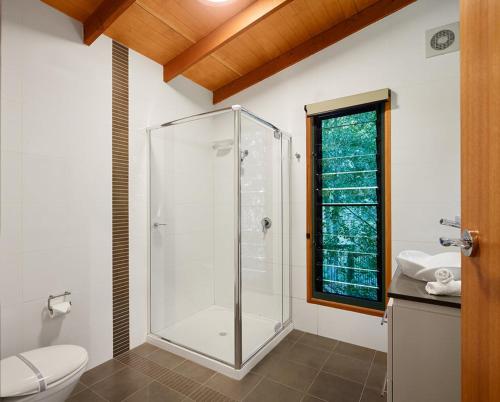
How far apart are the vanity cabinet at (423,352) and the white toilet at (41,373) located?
56.6 inches

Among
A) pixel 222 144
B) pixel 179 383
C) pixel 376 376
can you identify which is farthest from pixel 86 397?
pixel 222 144

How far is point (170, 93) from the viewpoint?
2.44 metres

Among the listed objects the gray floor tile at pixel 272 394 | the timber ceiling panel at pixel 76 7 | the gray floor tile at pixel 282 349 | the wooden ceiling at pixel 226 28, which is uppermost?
the wooden ceiling at pixel 226 28

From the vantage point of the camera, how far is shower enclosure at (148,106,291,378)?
1.99 metres

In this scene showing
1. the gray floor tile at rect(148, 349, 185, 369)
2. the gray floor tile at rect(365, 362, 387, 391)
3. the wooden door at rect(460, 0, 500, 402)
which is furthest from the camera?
the gray floor tile at rect(148, 349, 185, 369)

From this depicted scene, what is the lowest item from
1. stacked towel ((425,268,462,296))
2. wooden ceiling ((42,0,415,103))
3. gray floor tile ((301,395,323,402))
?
gray floor tile ((301,395,323,402))

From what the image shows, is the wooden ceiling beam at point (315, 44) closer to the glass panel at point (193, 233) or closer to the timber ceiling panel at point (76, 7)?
the glass panel at point (193, 233)

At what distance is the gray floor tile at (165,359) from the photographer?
75.6 inches

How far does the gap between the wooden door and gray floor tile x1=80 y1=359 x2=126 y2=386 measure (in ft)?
6.30

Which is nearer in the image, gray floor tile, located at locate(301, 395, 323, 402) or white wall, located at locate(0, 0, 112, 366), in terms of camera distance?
white wall, located at locate(0, 0, 112, 366)

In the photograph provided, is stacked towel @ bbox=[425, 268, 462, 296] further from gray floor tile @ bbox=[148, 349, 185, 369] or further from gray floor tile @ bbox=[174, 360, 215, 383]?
gray floor tile @ bbox=[148, 349, 185, 369]

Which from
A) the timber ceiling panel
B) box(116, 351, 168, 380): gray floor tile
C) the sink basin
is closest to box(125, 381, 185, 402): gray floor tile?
box(116, 351, 168, 380): gray floor tile

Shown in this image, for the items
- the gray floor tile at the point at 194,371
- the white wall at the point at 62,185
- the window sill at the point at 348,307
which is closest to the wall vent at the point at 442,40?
the window sill at the point at 348,307

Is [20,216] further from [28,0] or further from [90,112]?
[28,0]
